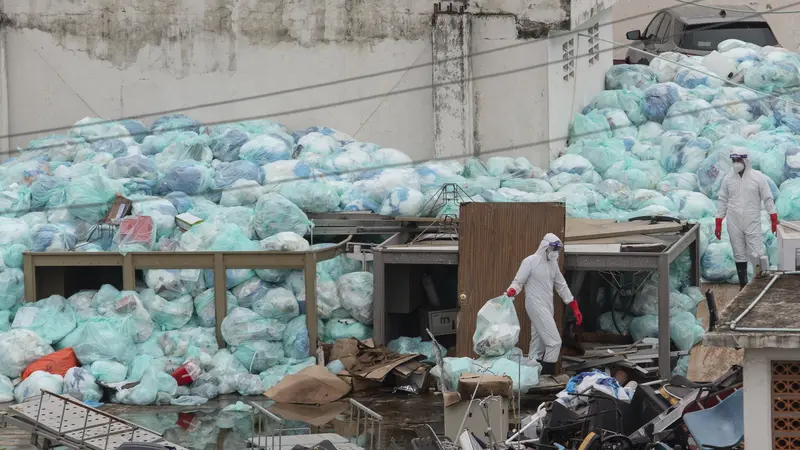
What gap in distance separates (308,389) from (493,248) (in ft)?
7.78

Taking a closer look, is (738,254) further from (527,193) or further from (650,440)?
(650,440)

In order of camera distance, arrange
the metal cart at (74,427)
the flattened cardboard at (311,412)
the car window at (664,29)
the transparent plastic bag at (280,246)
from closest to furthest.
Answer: the metal cart at (74,427) < the flattened cardboard at (311,412) < the transparent plastic bag at (280,246) < the car window at (664,29)

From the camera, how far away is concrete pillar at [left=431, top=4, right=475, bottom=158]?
59.0ft

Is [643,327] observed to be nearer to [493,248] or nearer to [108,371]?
[493,248]

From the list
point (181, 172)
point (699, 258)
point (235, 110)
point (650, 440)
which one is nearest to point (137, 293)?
point (181, 172)

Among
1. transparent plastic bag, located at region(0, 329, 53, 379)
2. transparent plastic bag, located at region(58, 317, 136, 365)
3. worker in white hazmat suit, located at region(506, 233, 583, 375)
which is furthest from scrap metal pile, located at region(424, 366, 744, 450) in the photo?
transparent plastic bag, located at region(0, 329, 53, 379)

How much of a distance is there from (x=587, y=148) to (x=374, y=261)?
4.29 metres

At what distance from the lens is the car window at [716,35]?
71.2 feet

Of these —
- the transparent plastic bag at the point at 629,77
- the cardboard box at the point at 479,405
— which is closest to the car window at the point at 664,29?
the transparent plastic bag at the point at 629,77

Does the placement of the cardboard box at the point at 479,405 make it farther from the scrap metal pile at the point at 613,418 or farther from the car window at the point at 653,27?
the car window at the point at 653,27

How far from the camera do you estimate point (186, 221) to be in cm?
1581

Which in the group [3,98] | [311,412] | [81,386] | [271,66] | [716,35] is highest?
[716,35]

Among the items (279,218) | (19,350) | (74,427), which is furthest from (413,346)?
(74,427)

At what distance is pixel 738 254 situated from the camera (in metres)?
15.1
